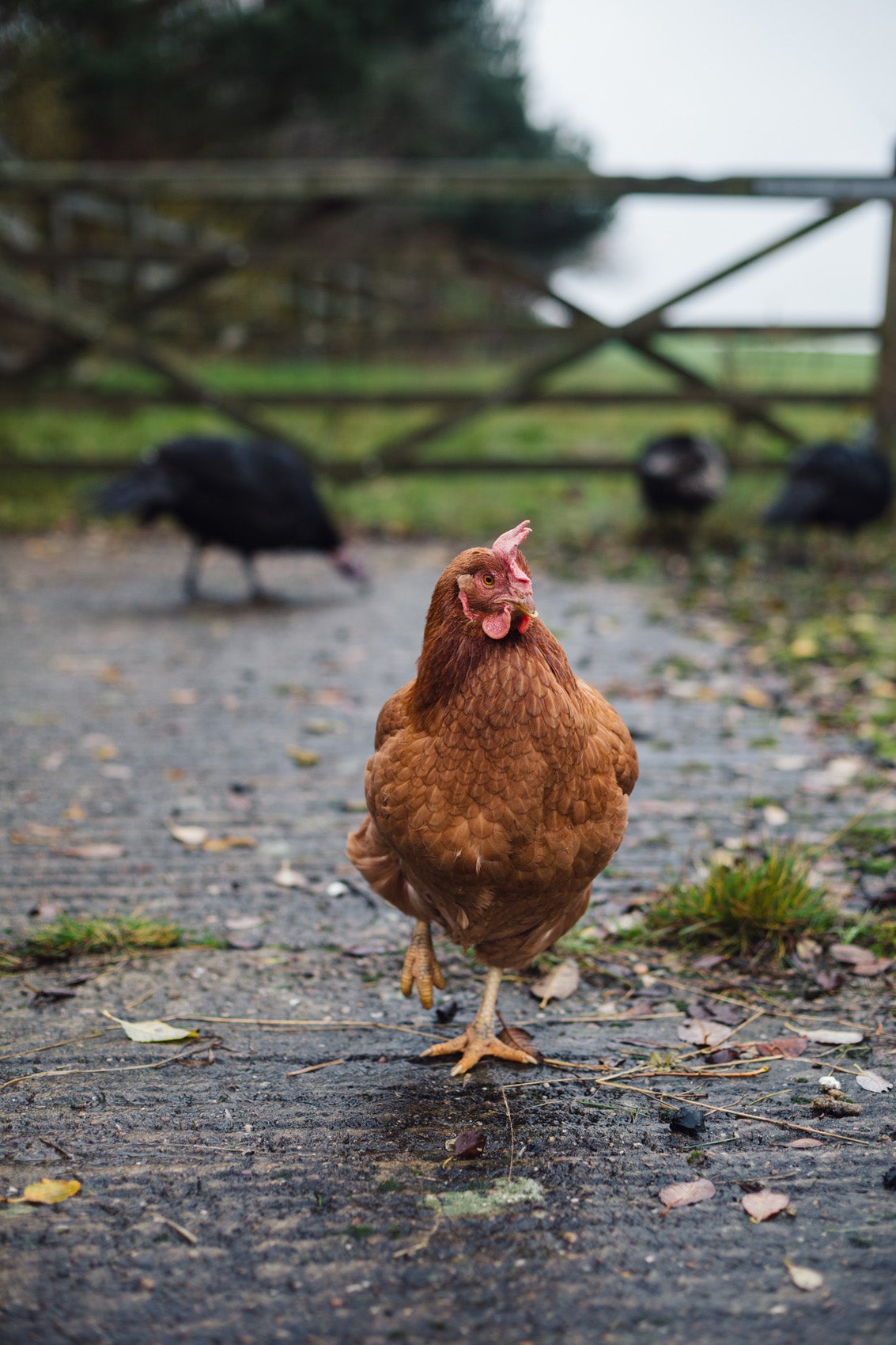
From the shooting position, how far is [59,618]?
19.1 feet

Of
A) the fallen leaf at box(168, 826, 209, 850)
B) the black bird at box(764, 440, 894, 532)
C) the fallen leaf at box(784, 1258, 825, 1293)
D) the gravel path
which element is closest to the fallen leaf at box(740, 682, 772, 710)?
the gravel path

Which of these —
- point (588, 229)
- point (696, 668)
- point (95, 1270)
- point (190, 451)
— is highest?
point (588, 229)

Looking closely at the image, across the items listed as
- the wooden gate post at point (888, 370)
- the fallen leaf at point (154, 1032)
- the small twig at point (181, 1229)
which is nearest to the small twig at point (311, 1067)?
the fallen leaf at point (154, 1032)

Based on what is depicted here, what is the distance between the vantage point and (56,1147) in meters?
1.99

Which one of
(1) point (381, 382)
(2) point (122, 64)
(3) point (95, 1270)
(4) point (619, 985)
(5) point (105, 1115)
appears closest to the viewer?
(3) point (95, 1270)

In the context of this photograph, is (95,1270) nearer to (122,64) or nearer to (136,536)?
(136,536)

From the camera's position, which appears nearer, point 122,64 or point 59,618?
point 59,618

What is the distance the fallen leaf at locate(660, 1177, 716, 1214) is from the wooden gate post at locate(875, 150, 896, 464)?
7.06 m

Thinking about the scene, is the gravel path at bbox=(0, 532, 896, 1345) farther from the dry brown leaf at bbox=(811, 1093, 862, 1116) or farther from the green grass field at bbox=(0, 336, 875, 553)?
the green grass field at bbox=(0, 336, 875, 553)

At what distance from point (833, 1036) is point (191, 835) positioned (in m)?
1.97

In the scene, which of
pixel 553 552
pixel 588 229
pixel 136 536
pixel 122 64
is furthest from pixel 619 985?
pixel 588 229

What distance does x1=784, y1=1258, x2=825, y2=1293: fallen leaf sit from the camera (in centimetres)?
166

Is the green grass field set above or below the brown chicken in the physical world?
above

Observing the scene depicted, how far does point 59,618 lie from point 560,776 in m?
4.42
